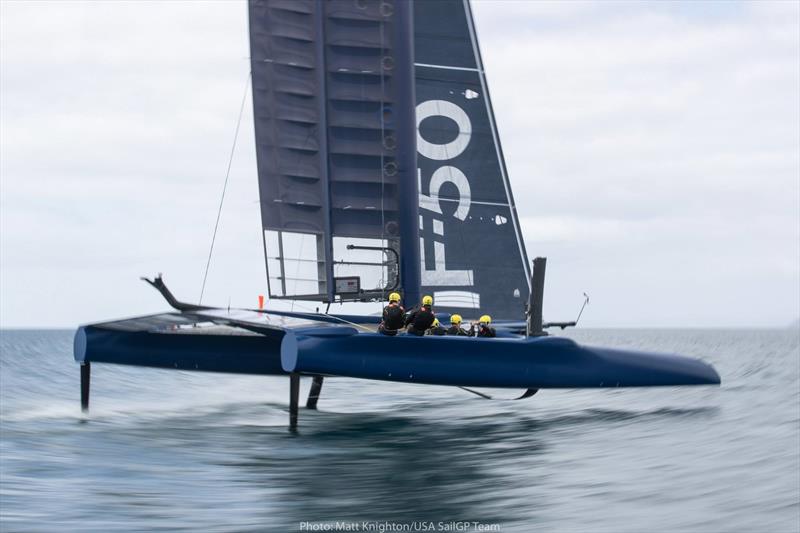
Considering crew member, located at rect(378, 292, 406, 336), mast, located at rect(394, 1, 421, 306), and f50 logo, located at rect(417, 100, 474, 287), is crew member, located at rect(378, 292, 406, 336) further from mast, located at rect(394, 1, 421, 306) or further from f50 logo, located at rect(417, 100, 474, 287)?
f50 logo, located at rect(417, 100, 474, 287)

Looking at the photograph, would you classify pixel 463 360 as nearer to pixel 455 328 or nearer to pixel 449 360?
pixel 449 360

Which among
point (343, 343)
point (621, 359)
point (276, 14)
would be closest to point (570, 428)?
point (621, 359)

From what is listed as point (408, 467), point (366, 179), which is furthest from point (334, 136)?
point (408, 467)

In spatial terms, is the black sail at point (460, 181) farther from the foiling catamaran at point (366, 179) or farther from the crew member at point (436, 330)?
the crew member at point (436, 330)

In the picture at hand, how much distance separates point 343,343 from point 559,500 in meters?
4.11

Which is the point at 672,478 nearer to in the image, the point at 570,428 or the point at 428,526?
the point at 428,526

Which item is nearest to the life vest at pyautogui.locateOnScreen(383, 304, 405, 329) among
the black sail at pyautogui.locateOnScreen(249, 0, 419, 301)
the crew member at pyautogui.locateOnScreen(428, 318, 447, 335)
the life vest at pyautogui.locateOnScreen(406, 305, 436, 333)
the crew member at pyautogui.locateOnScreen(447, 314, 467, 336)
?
the life vest at pyautogui.locateOnScreen(406, 305, 436, 333)

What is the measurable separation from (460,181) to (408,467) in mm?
8141

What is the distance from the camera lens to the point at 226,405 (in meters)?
18.0

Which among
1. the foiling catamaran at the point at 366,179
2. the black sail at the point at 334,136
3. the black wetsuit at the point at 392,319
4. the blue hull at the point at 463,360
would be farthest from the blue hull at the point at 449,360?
the black sail at the point at 334,136

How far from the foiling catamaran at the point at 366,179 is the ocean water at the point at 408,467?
1382 mm

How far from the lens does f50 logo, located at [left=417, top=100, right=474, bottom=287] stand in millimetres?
17281

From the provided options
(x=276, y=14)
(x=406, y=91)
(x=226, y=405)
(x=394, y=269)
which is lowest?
(x=226, y=405)

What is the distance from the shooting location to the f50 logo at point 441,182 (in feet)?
56.7
